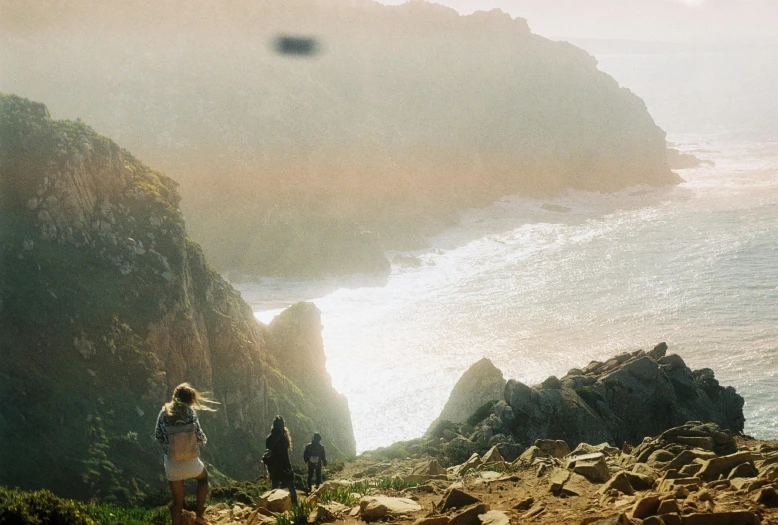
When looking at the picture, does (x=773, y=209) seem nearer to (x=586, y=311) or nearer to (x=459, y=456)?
(x=586, y=311)

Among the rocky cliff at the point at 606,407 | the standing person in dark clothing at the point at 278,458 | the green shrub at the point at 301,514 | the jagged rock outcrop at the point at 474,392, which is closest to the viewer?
the green shrub at the point at 301,514

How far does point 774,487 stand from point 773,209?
130129 mm

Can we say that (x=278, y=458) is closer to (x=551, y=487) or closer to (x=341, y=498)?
(x=341, y=498)

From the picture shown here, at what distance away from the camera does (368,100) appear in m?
174

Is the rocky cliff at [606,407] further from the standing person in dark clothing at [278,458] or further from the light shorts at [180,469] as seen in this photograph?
the light shorts at [180,469]

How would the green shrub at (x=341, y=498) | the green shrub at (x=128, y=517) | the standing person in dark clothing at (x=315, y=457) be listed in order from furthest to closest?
1. the standing person in dark clothing at (x=315, y=457)
2. the green shrub at (x=341, y=498)
3. the green shrub at (x=128, y=517)

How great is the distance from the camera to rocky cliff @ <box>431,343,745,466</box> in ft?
107

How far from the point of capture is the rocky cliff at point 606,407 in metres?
32.8

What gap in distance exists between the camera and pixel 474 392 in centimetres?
4422

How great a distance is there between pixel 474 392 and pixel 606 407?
1051cm

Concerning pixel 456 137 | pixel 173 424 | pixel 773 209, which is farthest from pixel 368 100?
pixel 173 424

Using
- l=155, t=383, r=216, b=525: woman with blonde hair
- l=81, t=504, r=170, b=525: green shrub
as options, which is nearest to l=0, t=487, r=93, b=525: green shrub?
l=81, t=504, r=170, b=525: green shrub

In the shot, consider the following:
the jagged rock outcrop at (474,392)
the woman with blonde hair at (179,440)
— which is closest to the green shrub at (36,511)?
the woman with blonde hair at (179,440)

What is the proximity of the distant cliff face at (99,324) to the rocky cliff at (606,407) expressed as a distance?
1070 cm
